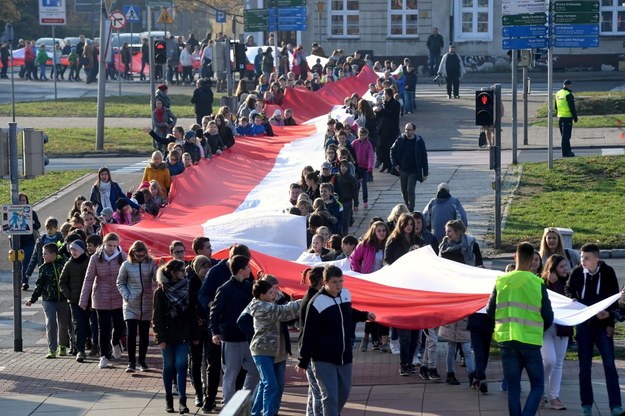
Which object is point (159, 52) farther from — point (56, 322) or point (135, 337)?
point (135, 337)

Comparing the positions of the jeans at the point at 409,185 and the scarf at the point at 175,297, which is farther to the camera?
the jeans at the point at 409,185

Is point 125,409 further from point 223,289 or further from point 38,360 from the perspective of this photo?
point 38,360

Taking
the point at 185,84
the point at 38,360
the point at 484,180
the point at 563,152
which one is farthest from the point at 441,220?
the point at 185,84

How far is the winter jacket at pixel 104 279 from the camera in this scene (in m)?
15.8

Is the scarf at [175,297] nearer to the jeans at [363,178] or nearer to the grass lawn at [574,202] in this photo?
the grass lawn at [574,202]

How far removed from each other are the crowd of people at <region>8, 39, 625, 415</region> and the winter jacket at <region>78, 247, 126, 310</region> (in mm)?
12

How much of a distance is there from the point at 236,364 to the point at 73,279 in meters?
3.98

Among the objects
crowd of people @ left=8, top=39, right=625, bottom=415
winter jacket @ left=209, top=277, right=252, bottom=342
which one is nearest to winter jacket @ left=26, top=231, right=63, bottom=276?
crowd of people @ left=8, top=39, right=625, bottom=415

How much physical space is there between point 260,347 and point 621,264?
34.8 ft

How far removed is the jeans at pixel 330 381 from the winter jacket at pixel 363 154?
1338cm

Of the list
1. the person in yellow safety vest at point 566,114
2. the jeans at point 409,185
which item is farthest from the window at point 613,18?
the jeans at point 409,185

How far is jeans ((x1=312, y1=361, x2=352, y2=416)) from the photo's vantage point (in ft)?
38.5

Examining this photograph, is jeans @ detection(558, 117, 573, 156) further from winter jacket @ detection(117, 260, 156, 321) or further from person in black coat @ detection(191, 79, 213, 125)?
winter jacket @ detection(117, 260, 156, 321)

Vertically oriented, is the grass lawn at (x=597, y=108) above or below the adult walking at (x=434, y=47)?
below
